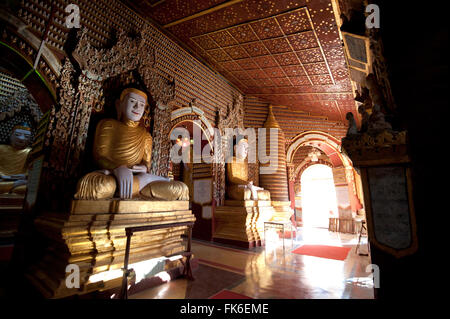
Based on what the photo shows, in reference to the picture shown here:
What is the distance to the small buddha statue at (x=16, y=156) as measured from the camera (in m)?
5.44

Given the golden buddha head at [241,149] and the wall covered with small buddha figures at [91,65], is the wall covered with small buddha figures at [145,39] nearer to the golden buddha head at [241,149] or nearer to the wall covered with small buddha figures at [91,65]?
the wall covered with small buddha figures at [91,65]

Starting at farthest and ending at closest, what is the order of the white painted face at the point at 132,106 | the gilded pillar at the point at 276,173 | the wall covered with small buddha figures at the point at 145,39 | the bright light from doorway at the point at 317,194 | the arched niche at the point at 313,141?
the bright light from doorway at the point at 317,194
the arched niche at the point at 313,141
the gilded pillar at the point at 276,173
the white painted face at the point at 132,106
the wall covered with small buddha figures at the point at 145,39

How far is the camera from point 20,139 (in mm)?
5836

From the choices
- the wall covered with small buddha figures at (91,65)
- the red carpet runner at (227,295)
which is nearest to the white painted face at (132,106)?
the wall covered with small buddha figures at (91,65)

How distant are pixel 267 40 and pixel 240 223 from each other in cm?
490

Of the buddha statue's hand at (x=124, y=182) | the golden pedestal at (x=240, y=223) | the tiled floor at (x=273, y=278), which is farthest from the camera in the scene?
the golden pedestal at (x=240, y=223)

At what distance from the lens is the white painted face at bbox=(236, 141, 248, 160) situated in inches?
257

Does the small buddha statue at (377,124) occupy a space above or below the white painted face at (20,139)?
below

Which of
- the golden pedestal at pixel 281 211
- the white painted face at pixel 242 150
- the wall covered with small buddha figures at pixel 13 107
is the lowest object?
the golden pedestal at pixel 281 211

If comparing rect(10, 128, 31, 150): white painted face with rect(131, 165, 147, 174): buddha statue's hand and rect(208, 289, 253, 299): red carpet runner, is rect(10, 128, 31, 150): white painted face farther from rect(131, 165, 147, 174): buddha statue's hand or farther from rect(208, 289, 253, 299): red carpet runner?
rect(208, 289, 253, 299): red carpet runner

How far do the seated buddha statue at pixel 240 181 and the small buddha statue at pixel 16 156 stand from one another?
568 cm

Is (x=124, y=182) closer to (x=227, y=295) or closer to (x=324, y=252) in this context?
(x=227, y=295)

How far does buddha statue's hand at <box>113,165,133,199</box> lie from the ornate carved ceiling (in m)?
3.73
